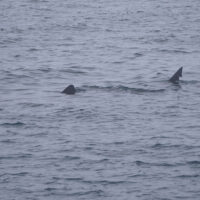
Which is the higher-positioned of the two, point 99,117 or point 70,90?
point 70,90

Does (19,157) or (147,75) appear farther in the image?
(147,75)

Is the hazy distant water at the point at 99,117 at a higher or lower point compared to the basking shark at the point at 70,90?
lower

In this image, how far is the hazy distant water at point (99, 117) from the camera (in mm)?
17062

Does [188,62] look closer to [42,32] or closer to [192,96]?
[192,96]

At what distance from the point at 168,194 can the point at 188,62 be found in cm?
1883

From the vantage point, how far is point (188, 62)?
3409cm

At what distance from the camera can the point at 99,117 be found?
75.4 ft

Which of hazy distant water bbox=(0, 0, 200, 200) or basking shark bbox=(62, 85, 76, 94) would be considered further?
basking shark bbox=(62, 85, 76, 94)

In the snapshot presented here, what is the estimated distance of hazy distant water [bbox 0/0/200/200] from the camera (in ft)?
56.0

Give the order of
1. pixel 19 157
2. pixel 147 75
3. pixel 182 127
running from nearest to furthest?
pixel 19 157, pixel 182 127, pixel 147 75

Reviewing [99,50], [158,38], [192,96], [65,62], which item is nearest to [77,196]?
[192,96]

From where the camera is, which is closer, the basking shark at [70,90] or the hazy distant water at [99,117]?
the hazy distant water at [99,117]

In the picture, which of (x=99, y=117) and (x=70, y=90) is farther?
(x=70, y=90)

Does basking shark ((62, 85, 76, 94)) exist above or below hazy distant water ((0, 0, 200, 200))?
above
